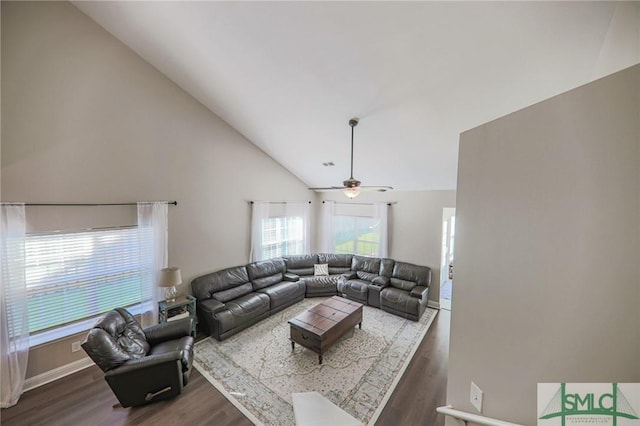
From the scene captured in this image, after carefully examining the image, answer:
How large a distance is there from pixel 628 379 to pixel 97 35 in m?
5.43

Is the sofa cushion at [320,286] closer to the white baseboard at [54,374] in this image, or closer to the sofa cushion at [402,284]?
the sofa cushion at [402,284]

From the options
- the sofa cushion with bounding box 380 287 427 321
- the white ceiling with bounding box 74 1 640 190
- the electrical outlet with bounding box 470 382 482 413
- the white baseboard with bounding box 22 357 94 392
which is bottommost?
the white baseboard with bounding box 22 357 94 392

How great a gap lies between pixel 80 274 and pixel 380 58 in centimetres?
455

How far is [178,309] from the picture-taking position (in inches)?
155

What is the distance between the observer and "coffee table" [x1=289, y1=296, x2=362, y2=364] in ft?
11.3

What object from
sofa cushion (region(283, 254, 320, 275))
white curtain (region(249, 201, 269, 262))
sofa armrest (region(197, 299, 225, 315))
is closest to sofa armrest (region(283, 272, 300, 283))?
sofa cushion (region(283, 254, 320, 275))

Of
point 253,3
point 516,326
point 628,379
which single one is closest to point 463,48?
point 253,3

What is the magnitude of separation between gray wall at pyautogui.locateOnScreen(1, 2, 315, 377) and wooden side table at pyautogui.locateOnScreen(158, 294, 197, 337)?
0.35 meters

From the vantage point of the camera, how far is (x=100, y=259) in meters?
3.37

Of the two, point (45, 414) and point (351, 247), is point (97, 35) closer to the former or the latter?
point (45, 414)

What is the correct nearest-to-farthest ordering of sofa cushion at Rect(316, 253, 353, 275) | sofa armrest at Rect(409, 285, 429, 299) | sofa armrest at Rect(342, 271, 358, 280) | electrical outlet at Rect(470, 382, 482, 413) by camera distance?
electrical outlet at Rect(470, 382, 482, 413), sofa armrest at Rect(409, 285, 429, 299), sofa armrest at Rect(342, 271, 358, 280), sofa cushion at Rect(316, 253, 353, 275)

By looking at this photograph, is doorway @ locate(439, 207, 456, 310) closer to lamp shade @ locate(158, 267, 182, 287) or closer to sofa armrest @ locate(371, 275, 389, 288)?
sofa armrest @ locate(371, 275, 389, 288)

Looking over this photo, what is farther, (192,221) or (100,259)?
(192,221)
